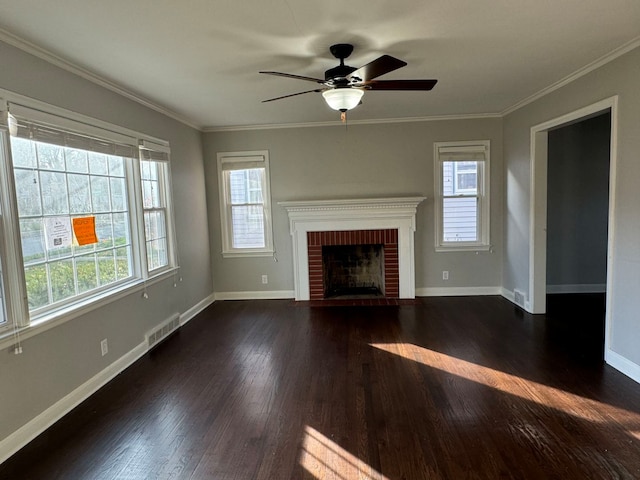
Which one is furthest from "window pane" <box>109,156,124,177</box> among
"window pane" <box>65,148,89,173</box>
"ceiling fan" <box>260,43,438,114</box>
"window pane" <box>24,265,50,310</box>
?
"ceiling fan" <box>260,43,438,114</box>

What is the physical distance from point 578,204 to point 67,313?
613cm

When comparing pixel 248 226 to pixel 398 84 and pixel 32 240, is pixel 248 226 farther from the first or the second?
pixel 398 84

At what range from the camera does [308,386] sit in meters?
2.99

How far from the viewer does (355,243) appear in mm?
5410

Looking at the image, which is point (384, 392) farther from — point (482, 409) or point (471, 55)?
point (471, 55)

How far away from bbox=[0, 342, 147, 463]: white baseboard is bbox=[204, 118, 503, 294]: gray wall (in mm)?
2711

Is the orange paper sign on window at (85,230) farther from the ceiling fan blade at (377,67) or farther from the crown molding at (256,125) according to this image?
the ceiling fan blade at (377,67)

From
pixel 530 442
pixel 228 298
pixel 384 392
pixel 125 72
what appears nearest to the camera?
pixel 530 442

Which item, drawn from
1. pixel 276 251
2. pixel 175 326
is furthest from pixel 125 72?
pixel 276 251

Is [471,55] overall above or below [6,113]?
above

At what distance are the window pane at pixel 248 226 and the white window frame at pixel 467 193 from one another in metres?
2.57

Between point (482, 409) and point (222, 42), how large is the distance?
3.08m

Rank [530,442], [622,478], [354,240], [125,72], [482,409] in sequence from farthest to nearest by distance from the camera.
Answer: [354,240]
[125,72]
[482,409]
[530,442]
[622,478]

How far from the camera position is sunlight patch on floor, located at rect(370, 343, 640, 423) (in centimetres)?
250
